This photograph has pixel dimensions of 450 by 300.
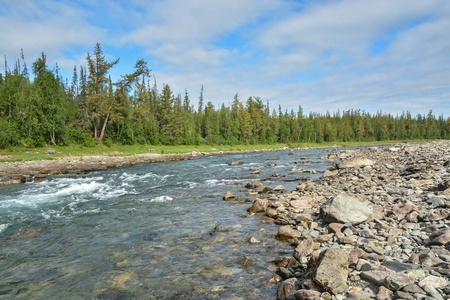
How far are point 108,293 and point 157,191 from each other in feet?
42.0

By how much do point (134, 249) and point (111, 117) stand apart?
49814 millimetres

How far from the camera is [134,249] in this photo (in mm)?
8758

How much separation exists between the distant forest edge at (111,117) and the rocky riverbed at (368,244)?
141 feet

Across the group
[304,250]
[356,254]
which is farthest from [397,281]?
[304,250]

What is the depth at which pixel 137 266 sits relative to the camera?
7555mm

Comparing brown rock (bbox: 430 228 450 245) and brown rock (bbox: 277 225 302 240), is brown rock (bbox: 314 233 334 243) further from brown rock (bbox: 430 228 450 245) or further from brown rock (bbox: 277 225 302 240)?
brown rock (bbox: 430 228 450 245)

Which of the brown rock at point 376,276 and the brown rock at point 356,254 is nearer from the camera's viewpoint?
the brown rock at point 376,276

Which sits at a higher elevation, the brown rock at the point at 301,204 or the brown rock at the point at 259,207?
the brown rock at the point at 301,204

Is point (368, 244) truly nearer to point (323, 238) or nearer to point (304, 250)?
point (323, 238)

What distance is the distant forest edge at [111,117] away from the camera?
4066cm

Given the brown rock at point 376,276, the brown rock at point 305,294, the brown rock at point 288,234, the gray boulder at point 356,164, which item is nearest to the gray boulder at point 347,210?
the brown rock at point 288,234

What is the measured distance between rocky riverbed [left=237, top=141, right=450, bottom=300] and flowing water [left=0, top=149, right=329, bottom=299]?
82 centimetres

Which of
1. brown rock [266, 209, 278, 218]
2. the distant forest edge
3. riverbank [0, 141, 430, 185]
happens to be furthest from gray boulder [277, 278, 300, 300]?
the distant forest edge

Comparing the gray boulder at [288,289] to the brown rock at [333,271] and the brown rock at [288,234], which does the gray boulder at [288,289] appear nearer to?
the brown rock at [333,271]
